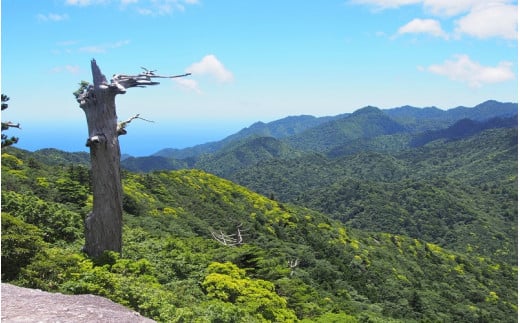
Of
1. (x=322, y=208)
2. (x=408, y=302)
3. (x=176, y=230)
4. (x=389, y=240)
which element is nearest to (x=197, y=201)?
(x=176, y=230)

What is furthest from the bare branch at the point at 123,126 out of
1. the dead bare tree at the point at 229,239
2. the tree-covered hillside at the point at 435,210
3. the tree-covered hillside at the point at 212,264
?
the tree-covered hillside at the point at 435,210

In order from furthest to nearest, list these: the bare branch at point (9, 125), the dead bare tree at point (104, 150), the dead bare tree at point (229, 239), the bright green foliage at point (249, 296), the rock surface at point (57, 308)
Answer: the dead bare tree at point (229, 239)
the bare branch at point (9, 125)
the bright green foliage at point (249, 296)
the dead bare tree at point (104, 150)
the rock surface at point (57, 308)

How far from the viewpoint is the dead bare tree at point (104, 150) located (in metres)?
11.2

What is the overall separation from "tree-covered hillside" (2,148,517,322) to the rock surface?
682 mm

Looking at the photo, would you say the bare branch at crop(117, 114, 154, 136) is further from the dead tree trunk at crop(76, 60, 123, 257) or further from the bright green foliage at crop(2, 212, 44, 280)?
the bright green foliage at crop(2, 212, 44, 280)

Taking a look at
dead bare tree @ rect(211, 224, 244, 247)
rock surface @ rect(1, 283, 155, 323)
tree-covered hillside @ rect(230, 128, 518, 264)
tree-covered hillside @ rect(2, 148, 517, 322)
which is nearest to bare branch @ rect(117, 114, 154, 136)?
tree-covered hillside @ rect(2, 148, 517, 322)

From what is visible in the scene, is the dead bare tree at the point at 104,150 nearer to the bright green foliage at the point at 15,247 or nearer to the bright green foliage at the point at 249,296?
the bright green foliage at the point at 15,247

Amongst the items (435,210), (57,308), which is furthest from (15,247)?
(435,210)

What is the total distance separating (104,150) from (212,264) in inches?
216

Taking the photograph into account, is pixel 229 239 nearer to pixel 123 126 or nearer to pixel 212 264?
pixel 212 264

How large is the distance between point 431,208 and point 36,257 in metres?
140

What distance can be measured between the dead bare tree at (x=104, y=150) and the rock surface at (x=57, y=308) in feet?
10.8

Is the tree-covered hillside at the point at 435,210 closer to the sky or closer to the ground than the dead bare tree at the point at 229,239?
closer to the ground

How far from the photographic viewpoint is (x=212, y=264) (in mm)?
14133
